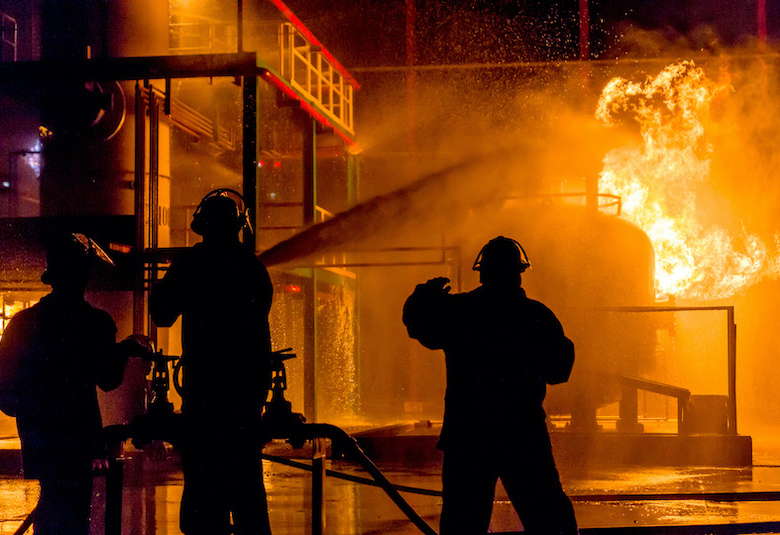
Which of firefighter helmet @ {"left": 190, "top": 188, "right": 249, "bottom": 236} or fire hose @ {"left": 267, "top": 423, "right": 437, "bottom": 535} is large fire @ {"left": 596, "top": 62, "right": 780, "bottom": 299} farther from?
firefighter helmet @ {"left": 190, "top": 188, "right": 249, "bottom": 236}

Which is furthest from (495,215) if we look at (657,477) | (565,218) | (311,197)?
(657,477)

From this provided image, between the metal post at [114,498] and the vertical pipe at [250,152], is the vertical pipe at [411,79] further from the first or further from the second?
the metal post at [114,498]

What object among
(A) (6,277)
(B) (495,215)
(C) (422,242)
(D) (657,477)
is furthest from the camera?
(C) (422,242)

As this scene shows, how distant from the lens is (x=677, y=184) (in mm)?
19594

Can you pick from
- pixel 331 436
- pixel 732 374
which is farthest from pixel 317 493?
pixel 732 374

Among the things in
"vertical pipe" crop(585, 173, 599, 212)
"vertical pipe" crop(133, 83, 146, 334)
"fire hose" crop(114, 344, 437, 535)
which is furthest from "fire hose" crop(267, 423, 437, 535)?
"vertical pipe" crop(585, 173, 599, 212)

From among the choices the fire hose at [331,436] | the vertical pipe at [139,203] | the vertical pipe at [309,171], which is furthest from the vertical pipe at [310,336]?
the fire hose at [331,436]

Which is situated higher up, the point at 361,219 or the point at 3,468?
the point at 361,219

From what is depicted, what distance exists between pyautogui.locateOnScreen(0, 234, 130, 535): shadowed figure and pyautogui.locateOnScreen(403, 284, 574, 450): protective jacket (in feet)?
4.84

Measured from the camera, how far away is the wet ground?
6.64 metres

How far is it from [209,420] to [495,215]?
33.9ft

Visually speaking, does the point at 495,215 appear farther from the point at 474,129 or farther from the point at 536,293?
the point at 474,129

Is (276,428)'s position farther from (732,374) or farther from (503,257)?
(732,374)

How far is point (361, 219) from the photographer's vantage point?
1270cm
